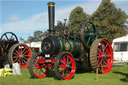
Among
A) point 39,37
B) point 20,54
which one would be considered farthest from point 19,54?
point 39,37

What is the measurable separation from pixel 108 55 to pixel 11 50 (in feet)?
17.7

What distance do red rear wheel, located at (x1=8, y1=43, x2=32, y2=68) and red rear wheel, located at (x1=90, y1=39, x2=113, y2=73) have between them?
4.98 m

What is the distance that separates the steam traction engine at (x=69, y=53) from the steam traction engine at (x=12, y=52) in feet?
10.9

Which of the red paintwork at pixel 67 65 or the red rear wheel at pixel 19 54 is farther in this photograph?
the red rear wheel at pixel 19 54

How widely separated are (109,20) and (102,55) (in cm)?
1775

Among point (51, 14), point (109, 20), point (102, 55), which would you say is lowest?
point (102, 55)

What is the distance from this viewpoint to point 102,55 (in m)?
8.54

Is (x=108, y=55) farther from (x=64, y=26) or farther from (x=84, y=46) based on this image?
(x=64, y=26)

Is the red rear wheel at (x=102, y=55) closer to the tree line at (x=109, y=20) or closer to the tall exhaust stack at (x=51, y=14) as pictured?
the tall exhaust stack at (x=51, y=14)

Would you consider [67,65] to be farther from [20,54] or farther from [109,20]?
[109,20]

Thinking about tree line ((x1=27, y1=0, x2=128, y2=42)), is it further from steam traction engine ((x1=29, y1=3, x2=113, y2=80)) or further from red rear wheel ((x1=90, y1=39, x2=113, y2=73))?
steam traction engine ((x1=29, y1=3, x2=113, y2=80))

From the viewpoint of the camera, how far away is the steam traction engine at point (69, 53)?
7.21 metres

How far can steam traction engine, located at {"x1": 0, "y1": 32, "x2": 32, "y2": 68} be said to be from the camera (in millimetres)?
11327

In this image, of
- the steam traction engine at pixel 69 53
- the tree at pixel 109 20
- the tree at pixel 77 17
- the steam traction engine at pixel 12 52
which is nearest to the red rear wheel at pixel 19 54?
the steam traction engine at pixel 12 52
